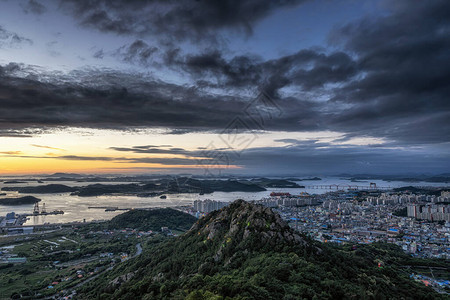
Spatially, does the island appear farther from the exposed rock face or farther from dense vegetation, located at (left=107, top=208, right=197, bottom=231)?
the exposed rock face

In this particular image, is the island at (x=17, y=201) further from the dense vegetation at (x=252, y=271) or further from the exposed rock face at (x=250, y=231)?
Result: the exposed rock face at (x=250, y=231)

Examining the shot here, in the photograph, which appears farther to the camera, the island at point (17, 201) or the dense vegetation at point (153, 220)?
the island at point (17, 201)

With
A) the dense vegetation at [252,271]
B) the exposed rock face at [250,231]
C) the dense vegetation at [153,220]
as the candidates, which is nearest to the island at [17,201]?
the dense vegetation at [153,220]

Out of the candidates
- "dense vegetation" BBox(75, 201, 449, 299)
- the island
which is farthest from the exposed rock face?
the island

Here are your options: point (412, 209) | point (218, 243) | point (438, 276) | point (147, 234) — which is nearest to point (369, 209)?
point (412, 209)

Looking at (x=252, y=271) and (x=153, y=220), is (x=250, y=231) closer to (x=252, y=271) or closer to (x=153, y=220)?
(x=252, y=271)

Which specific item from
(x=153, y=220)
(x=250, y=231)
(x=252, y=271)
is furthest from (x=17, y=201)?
(x=252, y=271)
